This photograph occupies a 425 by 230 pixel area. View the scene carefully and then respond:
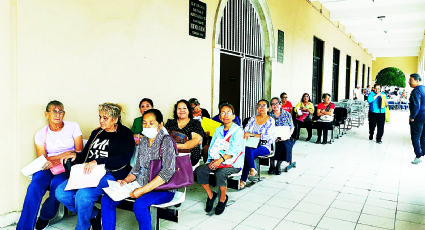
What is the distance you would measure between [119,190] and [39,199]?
870 millimetres

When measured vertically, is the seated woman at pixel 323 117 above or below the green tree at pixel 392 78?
below

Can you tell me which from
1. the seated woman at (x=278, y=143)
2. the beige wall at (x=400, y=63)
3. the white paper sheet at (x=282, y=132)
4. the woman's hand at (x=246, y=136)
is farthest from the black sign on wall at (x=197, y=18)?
the beige wall at (x=400, y=63)

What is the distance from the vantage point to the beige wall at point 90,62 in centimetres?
327

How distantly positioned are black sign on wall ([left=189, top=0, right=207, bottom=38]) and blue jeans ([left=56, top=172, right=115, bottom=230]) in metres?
3.19

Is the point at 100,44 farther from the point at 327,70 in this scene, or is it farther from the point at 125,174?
the point at 327,70

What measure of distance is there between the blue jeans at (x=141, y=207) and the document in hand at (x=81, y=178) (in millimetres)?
207

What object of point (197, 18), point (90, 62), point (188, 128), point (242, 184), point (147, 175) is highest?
point (197, 18)

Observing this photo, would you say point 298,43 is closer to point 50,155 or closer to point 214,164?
point 214,164

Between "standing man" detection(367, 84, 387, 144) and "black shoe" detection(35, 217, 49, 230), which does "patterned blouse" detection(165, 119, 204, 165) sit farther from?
"standing man" detection(367, 84, 387, 144)

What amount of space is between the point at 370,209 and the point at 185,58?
3.35m

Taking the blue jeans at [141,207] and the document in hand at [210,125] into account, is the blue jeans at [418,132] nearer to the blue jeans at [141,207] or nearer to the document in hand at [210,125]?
the document in hand at [210,125]

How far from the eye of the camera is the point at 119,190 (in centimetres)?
293

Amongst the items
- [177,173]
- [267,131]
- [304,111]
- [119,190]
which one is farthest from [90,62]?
[304,111]

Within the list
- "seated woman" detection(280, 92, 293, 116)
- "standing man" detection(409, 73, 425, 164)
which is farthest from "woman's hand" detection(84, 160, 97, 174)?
"seated woman" detection(280, 92, 293, 116)
